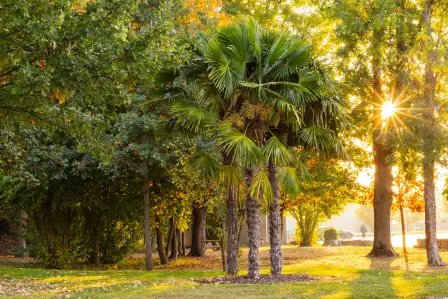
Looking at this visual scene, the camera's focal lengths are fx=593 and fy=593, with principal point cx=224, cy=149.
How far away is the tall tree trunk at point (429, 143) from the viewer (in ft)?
59.3

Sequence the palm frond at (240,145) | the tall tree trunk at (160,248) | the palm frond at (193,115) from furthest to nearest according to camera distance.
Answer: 1. the tall tree trunk at (160,248)
2. the palm frond at (193,115)
3. the palm frond at (240,145)

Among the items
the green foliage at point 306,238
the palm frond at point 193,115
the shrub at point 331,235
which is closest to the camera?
the palm frond at point 193,115

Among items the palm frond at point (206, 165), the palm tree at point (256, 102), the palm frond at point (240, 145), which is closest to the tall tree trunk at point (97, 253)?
the palm frond at point (206, 165)

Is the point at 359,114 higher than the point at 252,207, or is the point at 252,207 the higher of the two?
the point at 359,114

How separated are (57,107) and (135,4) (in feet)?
9.73

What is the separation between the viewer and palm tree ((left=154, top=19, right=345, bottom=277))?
13430mm

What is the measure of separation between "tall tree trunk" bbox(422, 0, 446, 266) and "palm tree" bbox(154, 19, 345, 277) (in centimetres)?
473

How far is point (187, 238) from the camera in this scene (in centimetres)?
4294

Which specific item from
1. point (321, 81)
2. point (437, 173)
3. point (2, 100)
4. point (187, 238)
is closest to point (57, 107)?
point (2, 100)

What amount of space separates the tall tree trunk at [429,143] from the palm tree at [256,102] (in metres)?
4.73

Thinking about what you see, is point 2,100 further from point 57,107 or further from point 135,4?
point 135,4

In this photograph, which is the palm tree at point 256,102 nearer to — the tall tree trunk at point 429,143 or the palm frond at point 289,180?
the palm frond at point 289,180

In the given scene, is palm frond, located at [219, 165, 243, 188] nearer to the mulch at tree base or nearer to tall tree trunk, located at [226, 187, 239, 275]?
tall tree trunk, located at [226, 187, 239, 275]

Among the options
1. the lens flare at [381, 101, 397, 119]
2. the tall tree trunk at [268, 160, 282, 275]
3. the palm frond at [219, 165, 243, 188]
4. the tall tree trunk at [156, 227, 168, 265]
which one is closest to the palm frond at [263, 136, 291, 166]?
the palm frond at [219, 165, 243, 188]
